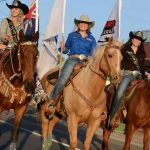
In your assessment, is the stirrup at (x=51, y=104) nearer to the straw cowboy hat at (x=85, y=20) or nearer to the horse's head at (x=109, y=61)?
the horse's head at (x=109, y=61)

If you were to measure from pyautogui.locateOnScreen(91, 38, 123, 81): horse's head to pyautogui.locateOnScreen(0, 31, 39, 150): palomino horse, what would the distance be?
1.31m

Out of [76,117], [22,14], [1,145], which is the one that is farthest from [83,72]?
[1,145]

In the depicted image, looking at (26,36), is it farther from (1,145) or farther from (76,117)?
(1,145)

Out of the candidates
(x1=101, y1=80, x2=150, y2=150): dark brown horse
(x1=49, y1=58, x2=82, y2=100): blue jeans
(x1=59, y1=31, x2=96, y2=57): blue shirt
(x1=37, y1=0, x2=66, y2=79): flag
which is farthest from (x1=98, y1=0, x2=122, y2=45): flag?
(x1=49, y1=58, x2=82, y2=100): blue jeans

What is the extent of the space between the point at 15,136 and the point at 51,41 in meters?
2.66

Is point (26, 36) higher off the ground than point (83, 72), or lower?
higher

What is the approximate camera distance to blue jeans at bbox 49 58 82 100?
1027 cm

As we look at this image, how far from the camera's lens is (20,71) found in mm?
9273

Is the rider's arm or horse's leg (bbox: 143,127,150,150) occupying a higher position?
the rider's arm

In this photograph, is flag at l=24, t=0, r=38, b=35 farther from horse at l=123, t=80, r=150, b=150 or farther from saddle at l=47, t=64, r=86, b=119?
horse at l=123, t=80, r=150, b=150

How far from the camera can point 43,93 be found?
11016mm

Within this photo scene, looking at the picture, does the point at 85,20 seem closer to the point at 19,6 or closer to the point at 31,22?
the point at 19,6

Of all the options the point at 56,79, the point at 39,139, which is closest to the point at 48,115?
the point at 56,79

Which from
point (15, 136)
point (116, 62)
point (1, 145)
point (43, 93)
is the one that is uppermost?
point (116, 62)
